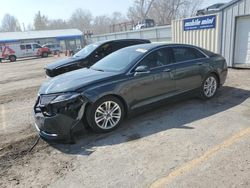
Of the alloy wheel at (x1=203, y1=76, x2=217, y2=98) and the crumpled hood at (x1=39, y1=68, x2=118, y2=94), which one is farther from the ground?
the crumpled hood at (x1=39, y1=68, x2=118, y2=94)

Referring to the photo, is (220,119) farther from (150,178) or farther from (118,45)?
(118,45)

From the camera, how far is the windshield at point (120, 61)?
5023 millimetres

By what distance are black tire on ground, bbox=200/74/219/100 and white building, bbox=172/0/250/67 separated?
4532 mm

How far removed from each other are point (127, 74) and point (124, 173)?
2079 millimetres

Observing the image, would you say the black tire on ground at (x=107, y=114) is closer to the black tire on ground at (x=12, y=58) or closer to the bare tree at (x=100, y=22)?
the black tire on ground at (x=12, y=58)

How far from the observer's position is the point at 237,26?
9859 millimetres

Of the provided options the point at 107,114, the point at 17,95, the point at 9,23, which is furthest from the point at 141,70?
the point at 9,23

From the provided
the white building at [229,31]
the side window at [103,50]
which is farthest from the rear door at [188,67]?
the white building at [229,31]

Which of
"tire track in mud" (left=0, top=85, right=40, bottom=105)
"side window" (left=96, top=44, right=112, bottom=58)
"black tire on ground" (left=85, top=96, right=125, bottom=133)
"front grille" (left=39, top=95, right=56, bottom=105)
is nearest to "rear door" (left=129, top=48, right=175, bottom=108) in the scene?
"black tire on ground" (left=85, top=96, right=125, bottom=133)

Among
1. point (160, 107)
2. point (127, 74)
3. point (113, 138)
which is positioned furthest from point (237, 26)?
point (113, 138)

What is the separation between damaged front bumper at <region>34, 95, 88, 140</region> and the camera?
13.3 feet

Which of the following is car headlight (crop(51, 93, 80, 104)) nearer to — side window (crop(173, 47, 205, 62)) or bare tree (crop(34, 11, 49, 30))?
side window (crop(173, 47, 205, 62))

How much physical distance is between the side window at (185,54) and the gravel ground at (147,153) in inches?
45.9

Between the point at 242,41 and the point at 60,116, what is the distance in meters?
8.69
